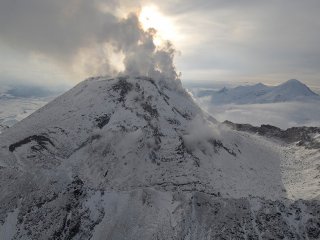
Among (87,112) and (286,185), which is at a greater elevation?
(87,112)

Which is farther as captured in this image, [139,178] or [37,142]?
[37,142]

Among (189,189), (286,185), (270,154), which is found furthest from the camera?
(270,154)

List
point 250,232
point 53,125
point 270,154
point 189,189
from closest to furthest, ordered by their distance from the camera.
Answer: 1. point 250,232
2. point 189,189
3. point 53,125
4. point 270,154

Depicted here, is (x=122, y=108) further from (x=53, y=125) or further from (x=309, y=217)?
(x=309, y=217)

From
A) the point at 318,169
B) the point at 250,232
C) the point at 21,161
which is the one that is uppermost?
the point at 21,161

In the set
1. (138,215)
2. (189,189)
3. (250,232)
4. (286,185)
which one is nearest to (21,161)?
(138,215)

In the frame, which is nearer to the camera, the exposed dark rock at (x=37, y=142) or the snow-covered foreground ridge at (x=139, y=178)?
the snow-covered foreground ridge at (x=139, y=178)

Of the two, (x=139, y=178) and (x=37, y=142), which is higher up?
(x=37, y=142)

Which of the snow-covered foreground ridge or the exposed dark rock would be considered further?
the exposed dark rock
